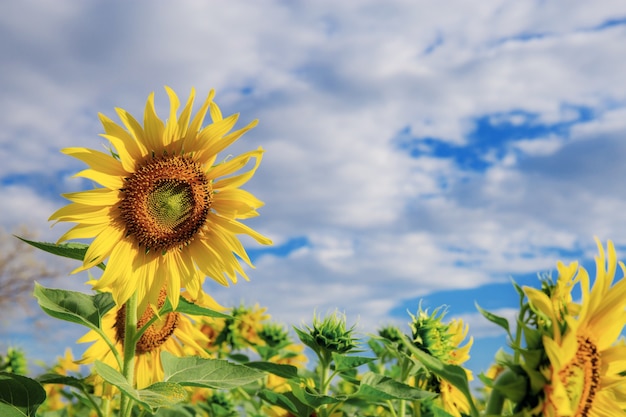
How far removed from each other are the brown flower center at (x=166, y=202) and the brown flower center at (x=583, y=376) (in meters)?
1.73

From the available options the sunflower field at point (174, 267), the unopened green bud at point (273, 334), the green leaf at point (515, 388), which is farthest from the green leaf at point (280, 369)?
the unopened green bud at point (273, 334)

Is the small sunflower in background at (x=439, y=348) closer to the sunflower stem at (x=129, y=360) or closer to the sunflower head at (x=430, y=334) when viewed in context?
the sunflower head at (x=430, y=334)

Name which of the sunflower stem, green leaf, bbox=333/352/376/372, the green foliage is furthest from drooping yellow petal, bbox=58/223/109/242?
the green foliage

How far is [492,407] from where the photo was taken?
1938 millimetres

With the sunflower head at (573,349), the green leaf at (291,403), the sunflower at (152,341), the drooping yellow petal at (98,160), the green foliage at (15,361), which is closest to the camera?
the sunflower head at (573,349)

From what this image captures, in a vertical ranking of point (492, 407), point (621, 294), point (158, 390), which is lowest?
point (158, 390)

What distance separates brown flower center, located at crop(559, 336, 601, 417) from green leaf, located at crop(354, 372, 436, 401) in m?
0.57

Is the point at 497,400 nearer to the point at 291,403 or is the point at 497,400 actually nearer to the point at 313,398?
the point at 313,398

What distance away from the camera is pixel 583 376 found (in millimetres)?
1909

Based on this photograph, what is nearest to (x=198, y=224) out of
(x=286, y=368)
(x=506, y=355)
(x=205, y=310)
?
(x=205, y=310)

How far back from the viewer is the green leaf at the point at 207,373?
248 centimetres

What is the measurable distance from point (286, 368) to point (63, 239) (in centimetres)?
107

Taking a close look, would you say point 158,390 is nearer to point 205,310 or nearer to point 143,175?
point 205,310

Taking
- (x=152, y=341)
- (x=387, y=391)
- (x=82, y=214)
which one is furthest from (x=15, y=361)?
(x=387, y=391)
